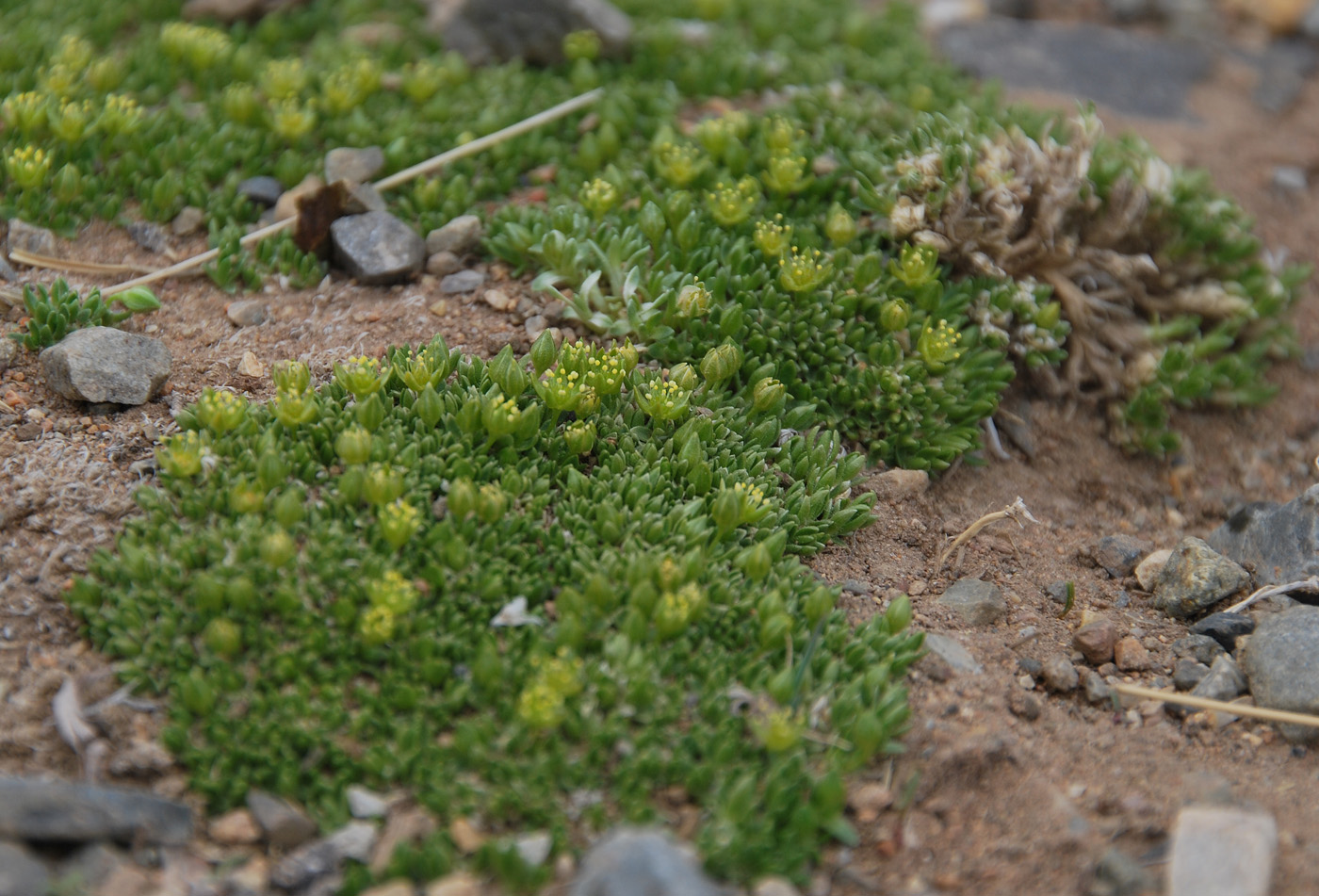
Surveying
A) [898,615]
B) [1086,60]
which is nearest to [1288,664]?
[898,615]

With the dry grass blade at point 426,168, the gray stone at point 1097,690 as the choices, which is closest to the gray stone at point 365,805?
the gray stone at point 1097,690

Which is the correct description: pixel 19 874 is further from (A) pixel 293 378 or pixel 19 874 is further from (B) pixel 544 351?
(B) pixel 544 351

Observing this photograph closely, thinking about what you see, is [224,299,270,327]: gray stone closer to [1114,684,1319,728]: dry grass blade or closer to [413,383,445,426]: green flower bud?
[413,383,445,426]: green flower bud

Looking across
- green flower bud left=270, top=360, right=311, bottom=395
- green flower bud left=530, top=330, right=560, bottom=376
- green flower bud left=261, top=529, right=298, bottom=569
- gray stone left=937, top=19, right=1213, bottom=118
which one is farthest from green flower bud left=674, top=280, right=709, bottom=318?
gray stone left=937, top=19, right=1213, bottom=118

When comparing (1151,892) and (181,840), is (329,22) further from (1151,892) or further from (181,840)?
(1151,892)

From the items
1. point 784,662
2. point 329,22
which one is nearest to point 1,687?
point 784,662
